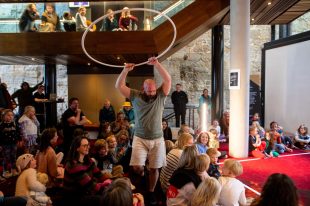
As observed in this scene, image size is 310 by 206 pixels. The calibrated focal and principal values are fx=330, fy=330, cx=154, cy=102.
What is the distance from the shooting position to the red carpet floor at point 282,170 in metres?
4.91

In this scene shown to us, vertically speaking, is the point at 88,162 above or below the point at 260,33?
below

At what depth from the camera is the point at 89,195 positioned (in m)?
3.12

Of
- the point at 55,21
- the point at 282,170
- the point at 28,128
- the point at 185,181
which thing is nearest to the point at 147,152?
the point at 185,181

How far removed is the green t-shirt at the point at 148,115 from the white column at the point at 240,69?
3754 millimetres

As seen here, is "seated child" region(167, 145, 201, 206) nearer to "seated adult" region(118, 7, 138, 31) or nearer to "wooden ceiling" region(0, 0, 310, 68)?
"wooden ceiling" region(0, 0, 310, 68)

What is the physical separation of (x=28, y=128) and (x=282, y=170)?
15.9 ft

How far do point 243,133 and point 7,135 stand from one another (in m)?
4.72

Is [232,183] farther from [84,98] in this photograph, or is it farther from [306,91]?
[84,98]

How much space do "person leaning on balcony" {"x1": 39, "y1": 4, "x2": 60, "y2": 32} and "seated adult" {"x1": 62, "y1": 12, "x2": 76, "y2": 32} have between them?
0.19m

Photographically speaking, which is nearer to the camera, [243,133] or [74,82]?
[243,133]

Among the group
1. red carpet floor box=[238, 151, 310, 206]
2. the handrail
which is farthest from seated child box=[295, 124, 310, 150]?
the handrail

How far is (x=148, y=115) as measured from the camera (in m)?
3.81

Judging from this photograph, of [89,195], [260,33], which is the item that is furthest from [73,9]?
[260,33]

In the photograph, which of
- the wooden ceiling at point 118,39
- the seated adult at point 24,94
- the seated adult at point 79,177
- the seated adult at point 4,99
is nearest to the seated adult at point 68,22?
the wooden ceiling at point 118,39
